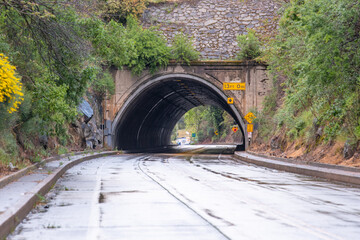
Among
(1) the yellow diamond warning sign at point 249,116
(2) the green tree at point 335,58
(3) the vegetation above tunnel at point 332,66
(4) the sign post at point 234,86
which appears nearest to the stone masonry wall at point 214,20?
(4) the sign post at point 234,86

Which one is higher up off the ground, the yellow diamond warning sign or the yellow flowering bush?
the yellow diamond warning sign

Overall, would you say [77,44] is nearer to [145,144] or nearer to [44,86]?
[44,86]

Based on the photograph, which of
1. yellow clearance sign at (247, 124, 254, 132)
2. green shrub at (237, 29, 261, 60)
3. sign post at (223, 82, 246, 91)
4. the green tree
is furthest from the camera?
sign post at (223, 82, 246, 91)

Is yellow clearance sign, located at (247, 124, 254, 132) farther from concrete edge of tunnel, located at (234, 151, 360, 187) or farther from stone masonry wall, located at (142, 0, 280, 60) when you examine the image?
concrete edge of tunnel, located at (234, 151, 360, 187)

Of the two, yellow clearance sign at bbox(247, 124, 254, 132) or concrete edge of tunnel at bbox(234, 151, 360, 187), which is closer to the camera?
concrete edge of tunnel at bbox(234, 151, 360, 187)

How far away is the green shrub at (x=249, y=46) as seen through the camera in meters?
37.8

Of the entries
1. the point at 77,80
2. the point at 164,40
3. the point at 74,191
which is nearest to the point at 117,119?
the point at 164,40

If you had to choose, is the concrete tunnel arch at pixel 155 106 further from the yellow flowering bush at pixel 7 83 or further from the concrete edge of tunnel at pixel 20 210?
the concrete edge of tunnel at pixel 20 210

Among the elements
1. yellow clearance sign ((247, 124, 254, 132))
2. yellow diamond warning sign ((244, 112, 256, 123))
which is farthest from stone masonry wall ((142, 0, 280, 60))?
yellow clearance sign ((247, 124, 254, 132))

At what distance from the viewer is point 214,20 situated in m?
41.7

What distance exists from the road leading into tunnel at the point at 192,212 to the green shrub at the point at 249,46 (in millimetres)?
24976

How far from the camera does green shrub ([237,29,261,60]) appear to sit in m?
37.8

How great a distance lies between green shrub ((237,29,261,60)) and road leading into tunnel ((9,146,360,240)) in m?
25.0

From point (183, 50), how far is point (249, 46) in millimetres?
5163
